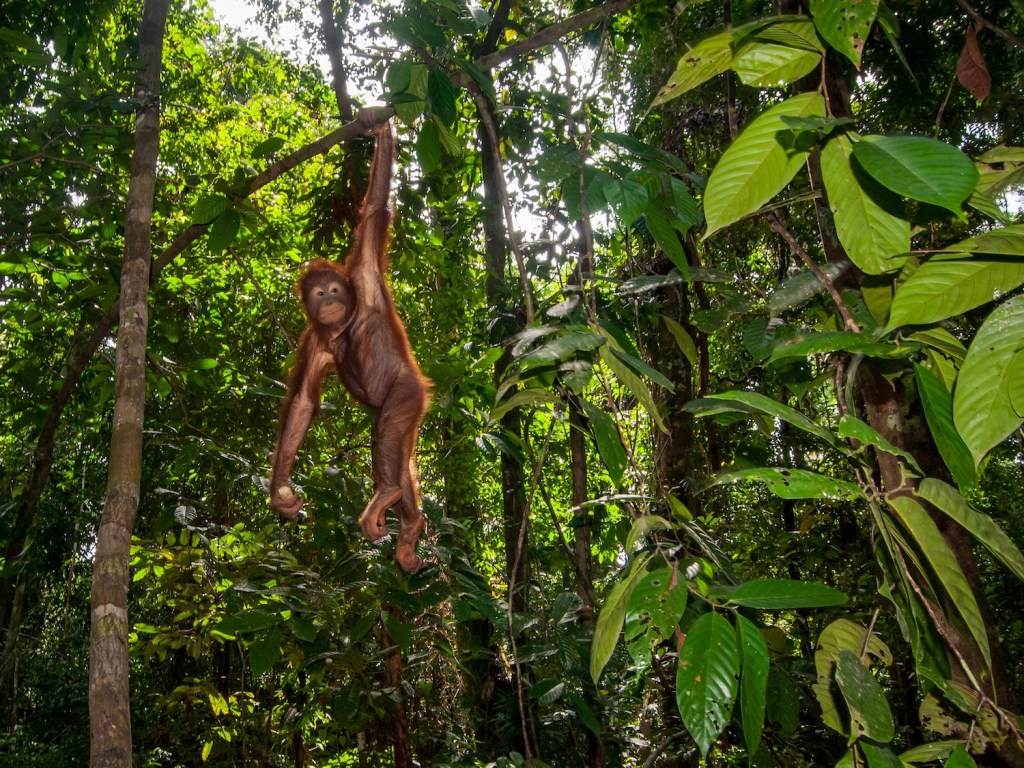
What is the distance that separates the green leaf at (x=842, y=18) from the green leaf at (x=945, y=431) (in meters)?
0.36

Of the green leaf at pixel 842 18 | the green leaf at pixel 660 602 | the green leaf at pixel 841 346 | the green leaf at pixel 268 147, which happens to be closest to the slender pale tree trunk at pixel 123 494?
the green leaf at pixel 268 147

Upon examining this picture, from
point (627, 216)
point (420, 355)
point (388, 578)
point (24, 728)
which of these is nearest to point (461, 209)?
point (420, 355)

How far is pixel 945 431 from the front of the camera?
2.43ft

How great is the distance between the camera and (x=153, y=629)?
11.5 feet

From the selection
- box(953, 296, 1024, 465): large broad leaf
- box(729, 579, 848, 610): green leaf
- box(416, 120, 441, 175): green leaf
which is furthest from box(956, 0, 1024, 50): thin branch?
box(416, 120, 441, 175): green leaf

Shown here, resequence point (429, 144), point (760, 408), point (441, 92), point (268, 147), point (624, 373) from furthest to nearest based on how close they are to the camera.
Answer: point (268, 147)
point (429, 144)
point (441, 92)
point (624, 373)
point (760, 408)

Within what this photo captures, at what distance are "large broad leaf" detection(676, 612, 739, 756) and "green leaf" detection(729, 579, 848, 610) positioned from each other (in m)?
0.07

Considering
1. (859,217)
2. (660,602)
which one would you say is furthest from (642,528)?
(859,217)

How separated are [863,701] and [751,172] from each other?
65cm

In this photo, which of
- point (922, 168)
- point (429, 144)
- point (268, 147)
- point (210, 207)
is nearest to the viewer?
point (922, 168)

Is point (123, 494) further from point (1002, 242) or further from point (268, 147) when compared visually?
point (1002, 242)

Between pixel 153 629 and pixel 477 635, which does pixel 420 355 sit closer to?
pixel 477 635

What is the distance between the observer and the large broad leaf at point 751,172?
2.81 feet

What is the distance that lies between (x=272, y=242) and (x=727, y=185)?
4.43 m
